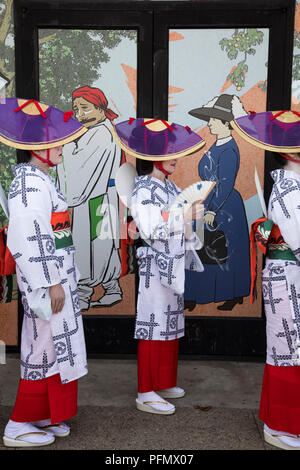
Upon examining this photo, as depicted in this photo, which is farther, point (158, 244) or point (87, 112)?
point (87, 112)

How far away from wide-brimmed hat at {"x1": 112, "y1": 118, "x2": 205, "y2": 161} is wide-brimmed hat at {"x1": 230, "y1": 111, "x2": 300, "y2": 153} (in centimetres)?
46

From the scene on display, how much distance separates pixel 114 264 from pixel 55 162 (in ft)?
5.19

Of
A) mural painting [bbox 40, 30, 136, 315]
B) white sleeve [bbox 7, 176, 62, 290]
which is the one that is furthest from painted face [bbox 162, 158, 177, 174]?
white sleeve [bbox 7, 176, 62, 290]

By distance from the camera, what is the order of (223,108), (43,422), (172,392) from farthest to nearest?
(223,108), (172,392), (43,422)

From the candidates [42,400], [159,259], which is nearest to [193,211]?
[159,259]

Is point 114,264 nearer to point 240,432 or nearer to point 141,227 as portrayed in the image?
point 141,227

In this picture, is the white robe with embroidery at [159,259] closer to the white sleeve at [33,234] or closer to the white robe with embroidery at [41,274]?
the white robe with embroidery at [41,274]

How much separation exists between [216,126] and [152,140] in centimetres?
103

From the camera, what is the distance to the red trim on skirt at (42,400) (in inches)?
106

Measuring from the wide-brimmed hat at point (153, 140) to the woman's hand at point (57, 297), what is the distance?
3.28 feet

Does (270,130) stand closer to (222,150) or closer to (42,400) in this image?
(222,150)

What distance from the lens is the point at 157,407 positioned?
3119mm

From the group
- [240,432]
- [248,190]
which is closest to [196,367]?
[240,432]

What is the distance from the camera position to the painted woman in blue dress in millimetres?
3926
